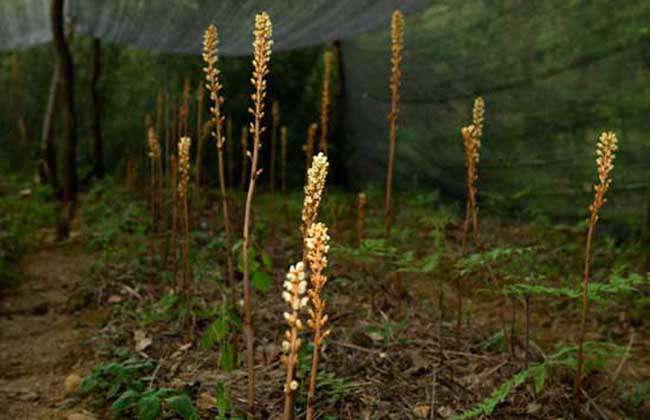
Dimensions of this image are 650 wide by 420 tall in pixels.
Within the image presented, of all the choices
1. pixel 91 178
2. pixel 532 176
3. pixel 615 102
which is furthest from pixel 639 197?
pixel 91 178

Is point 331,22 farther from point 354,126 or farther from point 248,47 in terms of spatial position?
point 354,126

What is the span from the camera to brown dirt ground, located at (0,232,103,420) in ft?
6.16

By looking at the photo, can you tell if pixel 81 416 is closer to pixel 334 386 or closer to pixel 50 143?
pixel 334 386

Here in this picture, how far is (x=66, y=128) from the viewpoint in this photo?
4.46 metres

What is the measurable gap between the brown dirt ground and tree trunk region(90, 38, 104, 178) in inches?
120

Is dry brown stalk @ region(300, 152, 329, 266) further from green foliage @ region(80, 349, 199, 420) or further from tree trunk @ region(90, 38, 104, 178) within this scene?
tree trunk @ region(90, 38, 104, 178)

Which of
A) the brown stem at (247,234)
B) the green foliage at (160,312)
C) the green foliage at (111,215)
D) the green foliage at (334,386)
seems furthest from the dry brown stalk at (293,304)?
the green foliage at (111,215)

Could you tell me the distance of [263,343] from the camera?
2.21m

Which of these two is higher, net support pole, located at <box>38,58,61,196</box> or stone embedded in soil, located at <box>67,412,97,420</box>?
net support pole, located at <box>38,58,61,196</box>

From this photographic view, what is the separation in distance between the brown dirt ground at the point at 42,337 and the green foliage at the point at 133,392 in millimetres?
112

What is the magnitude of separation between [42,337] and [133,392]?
3.32 feet

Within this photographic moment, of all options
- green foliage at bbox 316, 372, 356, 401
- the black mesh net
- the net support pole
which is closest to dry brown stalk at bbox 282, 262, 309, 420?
green foliage at bbox 316, 372, 356, 401

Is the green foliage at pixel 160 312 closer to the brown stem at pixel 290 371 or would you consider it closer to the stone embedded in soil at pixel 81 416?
the stone embedded in soil at pixel 81 416

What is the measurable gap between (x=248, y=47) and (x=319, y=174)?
332cm
